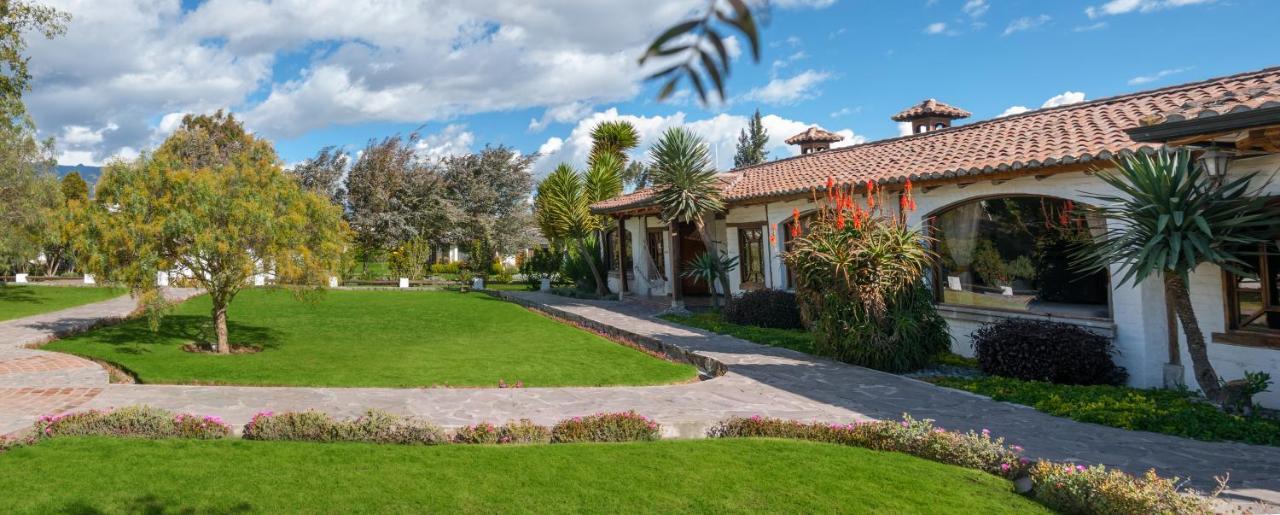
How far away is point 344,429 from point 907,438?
502 centimetres

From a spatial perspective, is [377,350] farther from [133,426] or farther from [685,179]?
[685,179]

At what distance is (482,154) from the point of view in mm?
38094

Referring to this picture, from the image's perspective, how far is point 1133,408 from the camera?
722 cm

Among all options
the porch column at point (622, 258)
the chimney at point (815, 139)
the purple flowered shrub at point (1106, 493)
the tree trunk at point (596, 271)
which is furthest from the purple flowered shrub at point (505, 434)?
the chimney at point (815, 139)

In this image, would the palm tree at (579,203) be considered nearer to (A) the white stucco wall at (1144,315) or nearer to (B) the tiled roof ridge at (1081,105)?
(B) the tiled roof ridge at (1081,105)

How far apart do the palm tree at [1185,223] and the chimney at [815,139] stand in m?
14.7

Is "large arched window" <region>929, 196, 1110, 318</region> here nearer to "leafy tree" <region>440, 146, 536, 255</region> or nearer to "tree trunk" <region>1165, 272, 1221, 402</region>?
"tree trunk" <region>1165, 272, 1221, 402</region>

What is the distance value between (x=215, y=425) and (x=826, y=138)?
18.5 metres

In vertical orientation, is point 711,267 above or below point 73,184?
below

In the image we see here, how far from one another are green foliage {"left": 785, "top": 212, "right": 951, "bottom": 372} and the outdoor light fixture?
136 inches

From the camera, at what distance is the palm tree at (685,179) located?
15922mm

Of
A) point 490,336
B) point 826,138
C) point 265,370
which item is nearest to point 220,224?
point 265,370

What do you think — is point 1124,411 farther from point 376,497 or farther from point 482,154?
point 482,154

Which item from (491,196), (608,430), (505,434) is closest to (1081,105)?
(608,430)
